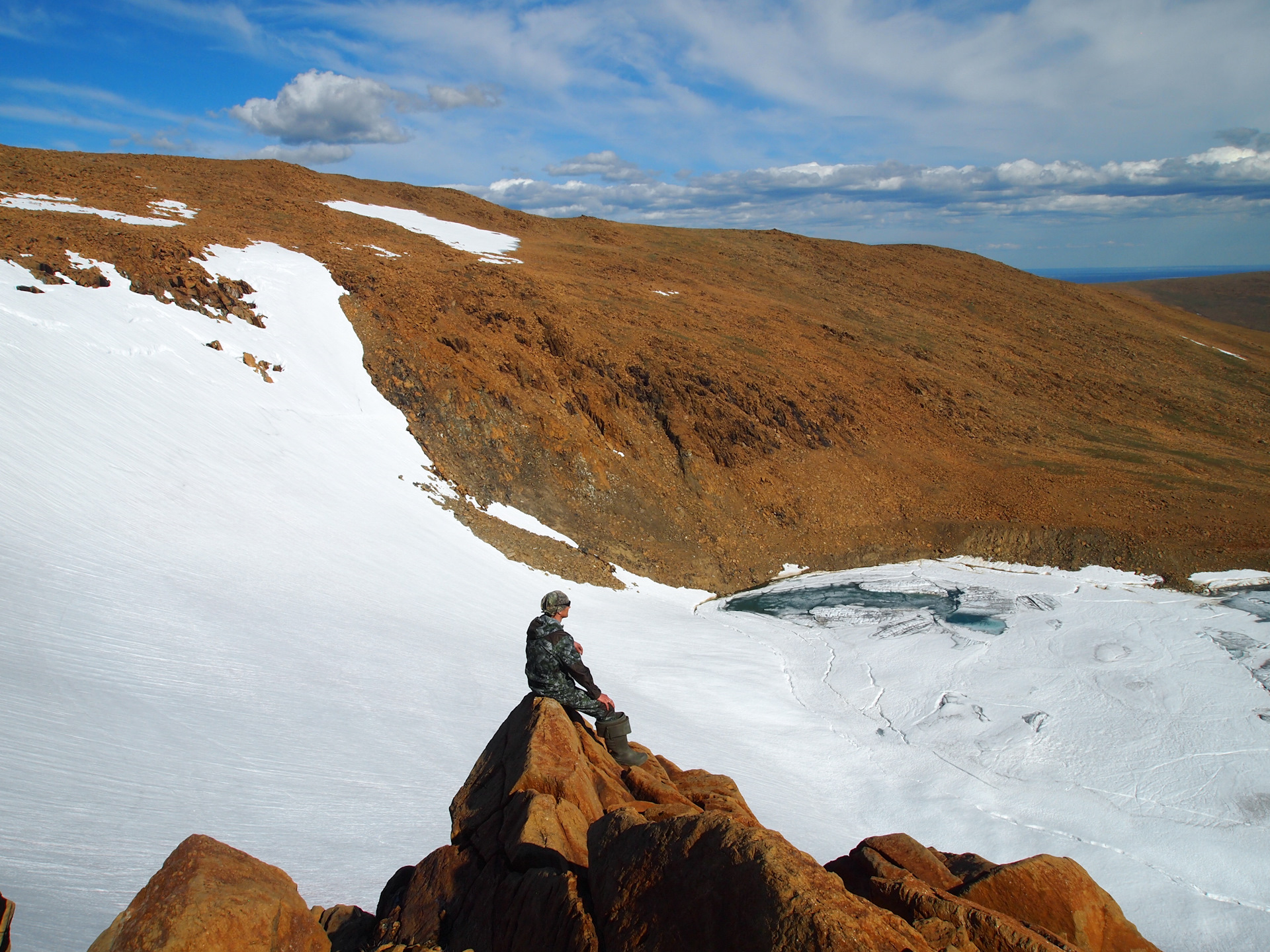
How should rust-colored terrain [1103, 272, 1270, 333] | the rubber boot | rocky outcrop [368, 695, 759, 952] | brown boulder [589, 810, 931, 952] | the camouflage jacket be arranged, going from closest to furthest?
1. brown boulder [589, 810, 931, 952]
2. rocky outcrop [368, 695, 759, 952]
3. the camouflage jacket
4. the rubber boot
5. rust-colored terrain [1103, 272, 1270, 333]

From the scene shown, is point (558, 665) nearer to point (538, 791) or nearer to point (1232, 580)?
point (538, 791)

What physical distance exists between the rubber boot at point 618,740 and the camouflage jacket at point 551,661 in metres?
0.44

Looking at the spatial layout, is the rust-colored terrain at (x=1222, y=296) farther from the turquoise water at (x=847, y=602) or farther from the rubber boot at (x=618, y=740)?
the rubber boot at (x=618, y=740)

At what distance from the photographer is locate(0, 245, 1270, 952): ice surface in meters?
6.54

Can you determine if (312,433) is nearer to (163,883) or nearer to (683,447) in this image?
→ (683,447)

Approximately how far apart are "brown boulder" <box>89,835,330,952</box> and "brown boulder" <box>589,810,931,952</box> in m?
1.66

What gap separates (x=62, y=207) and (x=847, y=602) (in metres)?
30.2

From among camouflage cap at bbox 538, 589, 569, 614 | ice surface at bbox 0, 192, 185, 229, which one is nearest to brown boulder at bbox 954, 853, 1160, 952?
camouflage cap at bbox 538, 589, 569, 614

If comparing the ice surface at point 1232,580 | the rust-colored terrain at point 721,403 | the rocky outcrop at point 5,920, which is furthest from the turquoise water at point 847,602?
the rocky outcrop at point 5,920

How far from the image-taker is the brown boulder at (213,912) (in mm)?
3348

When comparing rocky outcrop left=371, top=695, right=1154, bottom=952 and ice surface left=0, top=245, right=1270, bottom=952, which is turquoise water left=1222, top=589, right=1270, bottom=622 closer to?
ice surface left=0, top=245, right=1270, bottom=952

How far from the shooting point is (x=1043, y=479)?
2558cm

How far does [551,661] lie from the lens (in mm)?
6098

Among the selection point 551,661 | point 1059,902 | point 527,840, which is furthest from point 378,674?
point 1059,902
